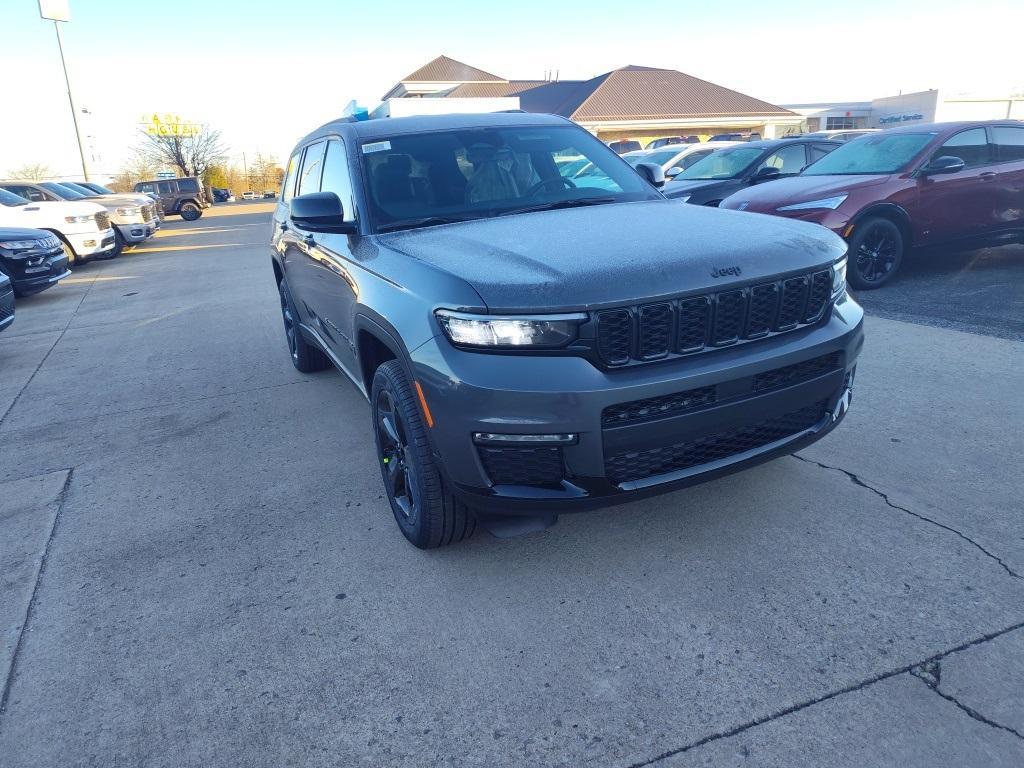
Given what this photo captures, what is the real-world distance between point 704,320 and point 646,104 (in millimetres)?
39728

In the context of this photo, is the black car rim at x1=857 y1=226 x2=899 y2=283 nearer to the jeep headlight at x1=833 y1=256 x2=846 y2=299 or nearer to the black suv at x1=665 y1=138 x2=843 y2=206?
the black suv at x1=665 y1=138 x2=843 y2=206

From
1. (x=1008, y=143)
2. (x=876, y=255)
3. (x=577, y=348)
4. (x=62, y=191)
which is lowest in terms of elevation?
(x=876, y=255)

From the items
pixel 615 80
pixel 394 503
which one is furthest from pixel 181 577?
pixel 615 80

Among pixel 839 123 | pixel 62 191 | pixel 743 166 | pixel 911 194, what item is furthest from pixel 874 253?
pixel 839 123

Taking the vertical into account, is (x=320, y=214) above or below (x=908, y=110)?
below

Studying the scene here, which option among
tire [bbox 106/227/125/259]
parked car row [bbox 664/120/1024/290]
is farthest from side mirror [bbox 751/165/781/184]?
tire [bbox 106/227/125/259]

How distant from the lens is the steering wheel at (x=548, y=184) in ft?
12.1

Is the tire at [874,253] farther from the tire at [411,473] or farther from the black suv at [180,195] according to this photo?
the black suv at [180,195]

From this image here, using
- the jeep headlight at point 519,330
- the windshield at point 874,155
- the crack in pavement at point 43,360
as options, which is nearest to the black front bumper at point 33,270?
the crack in pavement at point 43,360

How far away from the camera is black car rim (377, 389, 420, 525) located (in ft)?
9.66

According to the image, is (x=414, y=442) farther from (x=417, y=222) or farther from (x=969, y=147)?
(x=969, y=147)

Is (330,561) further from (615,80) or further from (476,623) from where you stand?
(615,80)

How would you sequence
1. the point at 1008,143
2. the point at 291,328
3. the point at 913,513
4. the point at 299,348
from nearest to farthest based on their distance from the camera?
the point at 913,513, the point at 299,348, the point at 291,328, the point at 1008,143

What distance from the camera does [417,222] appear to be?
133 inches
